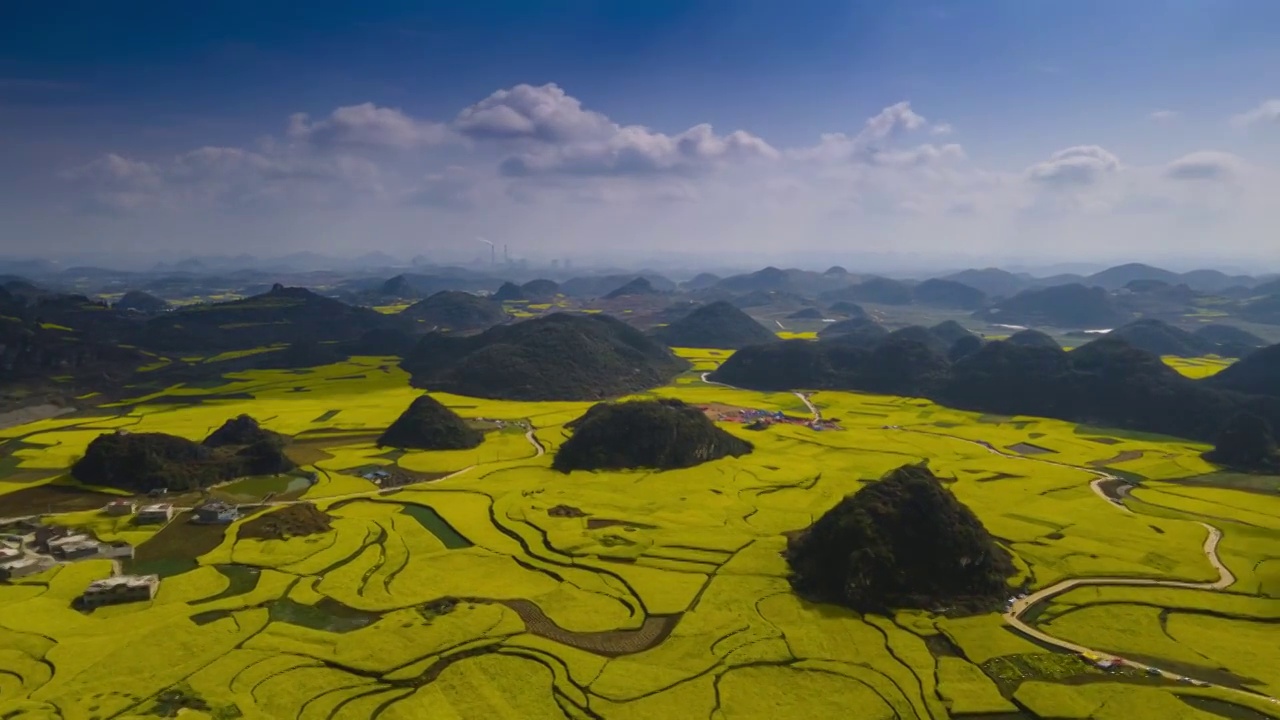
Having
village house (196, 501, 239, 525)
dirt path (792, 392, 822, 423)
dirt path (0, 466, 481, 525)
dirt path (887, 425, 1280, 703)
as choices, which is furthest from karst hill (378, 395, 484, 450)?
dirt path (887, 425, 1280, 703)

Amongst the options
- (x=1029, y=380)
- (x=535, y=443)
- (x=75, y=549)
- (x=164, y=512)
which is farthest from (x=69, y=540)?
(x=1029, y=380)

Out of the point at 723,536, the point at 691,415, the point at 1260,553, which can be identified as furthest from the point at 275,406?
the point at 1260,553

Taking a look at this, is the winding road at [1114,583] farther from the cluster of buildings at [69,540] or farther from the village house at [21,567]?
the village house at [21,567]

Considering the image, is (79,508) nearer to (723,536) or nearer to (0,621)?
(0,621)

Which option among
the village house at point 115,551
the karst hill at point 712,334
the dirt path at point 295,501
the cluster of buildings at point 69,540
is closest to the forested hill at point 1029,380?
the karst hill at point 712,334

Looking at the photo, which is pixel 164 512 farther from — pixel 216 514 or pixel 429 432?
pixel 429 432
